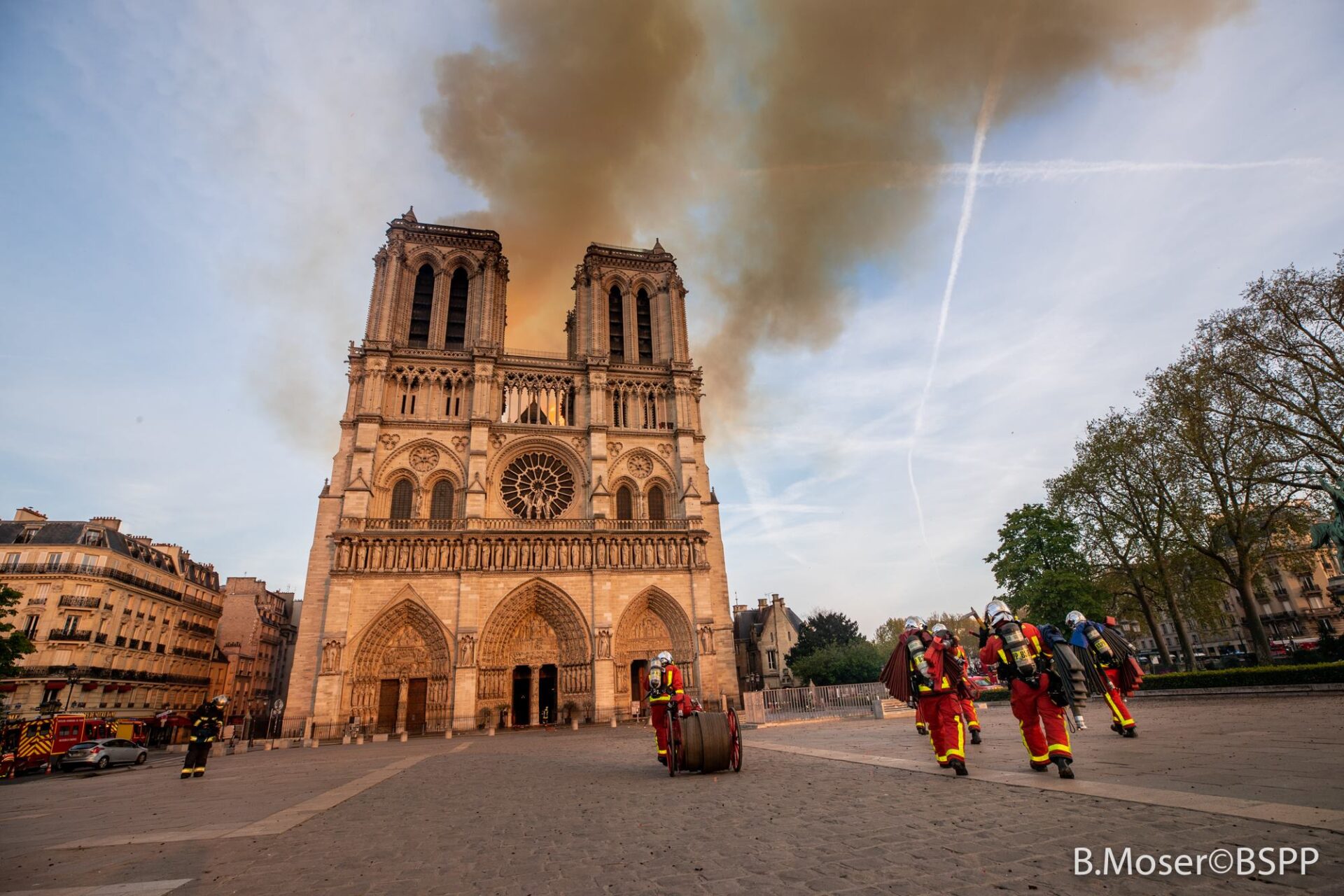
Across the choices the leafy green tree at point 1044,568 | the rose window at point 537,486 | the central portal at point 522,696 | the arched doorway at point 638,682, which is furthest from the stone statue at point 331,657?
the leafy green tree at point 1044,568

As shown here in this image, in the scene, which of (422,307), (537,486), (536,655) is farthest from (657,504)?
(422,307)

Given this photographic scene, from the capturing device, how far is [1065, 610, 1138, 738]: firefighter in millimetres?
8305

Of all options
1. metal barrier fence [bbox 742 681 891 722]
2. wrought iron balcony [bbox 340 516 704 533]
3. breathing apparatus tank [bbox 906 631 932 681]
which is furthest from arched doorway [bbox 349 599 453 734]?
breathing apparatus tank [bbox 906 631 932 681]

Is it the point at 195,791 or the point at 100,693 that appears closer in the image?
the point at 195,791

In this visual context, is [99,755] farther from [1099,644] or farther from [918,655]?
[1099,644]

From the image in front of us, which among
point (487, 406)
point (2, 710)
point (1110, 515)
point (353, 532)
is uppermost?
point (487, 406)

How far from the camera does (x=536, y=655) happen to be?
27219mm

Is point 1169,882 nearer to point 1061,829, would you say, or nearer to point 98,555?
point 1061,829

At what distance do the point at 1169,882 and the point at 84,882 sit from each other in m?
6.00

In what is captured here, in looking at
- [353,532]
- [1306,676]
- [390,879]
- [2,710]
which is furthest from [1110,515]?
[2,710]

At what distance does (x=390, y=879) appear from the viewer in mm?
3689

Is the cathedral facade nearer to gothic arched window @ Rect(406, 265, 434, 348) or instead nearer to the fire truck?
gothic arched window @ Rect(406, 265, 434, 348)

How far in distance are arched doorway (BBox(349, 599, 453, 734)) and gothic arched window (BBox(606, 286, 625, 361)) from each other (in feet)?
54.5

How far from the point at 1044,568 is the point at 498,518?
78.5ft
